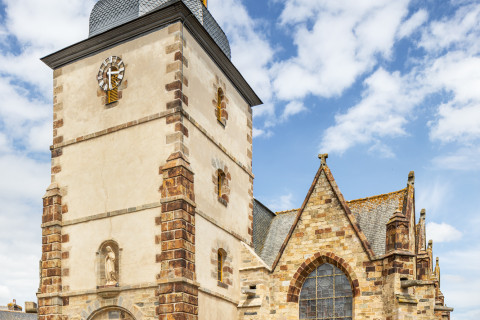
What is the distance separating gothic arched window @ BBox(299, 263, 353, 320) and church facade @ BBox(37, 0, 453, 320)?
0.04m

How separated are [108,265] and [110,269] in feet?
0.49

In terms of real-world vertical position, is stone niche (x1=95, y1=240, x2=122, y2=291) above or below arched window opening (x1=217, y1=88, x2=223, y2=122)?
below

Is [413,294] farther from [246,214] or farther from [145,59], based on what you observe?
[145,59]

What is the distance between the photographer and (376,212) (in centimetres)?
2178

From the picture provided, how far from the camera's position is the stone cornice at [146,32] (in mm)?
19438

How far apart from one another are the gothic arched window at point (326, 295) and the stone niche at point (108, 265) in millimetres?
6882

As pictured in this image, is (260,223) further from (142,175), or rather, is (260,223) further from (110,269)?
(110,269)

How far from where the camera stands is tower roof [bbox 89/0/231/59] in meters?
20.7

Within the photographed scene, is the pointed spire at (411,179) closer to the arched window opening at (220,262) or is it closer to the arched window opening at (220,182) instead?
the arched window opening at (220,182)

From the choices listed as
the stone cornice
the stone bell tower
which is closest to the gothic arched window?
the stone bell tower

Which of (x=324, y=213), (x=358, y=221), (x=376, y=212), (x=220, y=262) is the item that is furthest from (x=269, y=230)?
(x=376, y=212)

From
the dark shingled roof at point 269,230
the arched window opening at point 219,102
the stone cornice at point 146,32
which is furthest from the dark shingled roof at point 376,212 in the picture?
the stone cornice at point 146,32

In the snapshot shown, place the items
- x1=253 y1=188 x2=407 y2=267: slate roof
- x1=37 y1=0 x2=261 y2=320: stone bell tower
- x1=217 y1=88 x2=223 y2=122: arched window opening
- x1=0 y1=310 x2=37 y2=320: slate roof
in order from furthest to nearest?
x1=0 y1=310 x2=37 y2=320: slate roof, x1=217 y1=88 x2=223 y2=122: arched window opening, x1=253 y1=188 x2=407 y2=267: slate roof, x1=37 y1=0 x2=261 y2=320: stone bell tower

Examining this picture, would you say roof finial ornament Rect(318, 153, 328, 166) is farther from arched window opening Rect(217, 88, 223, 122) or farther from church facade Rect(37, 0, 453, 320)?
arched window opening Rect(217, 88, 223, 122)
